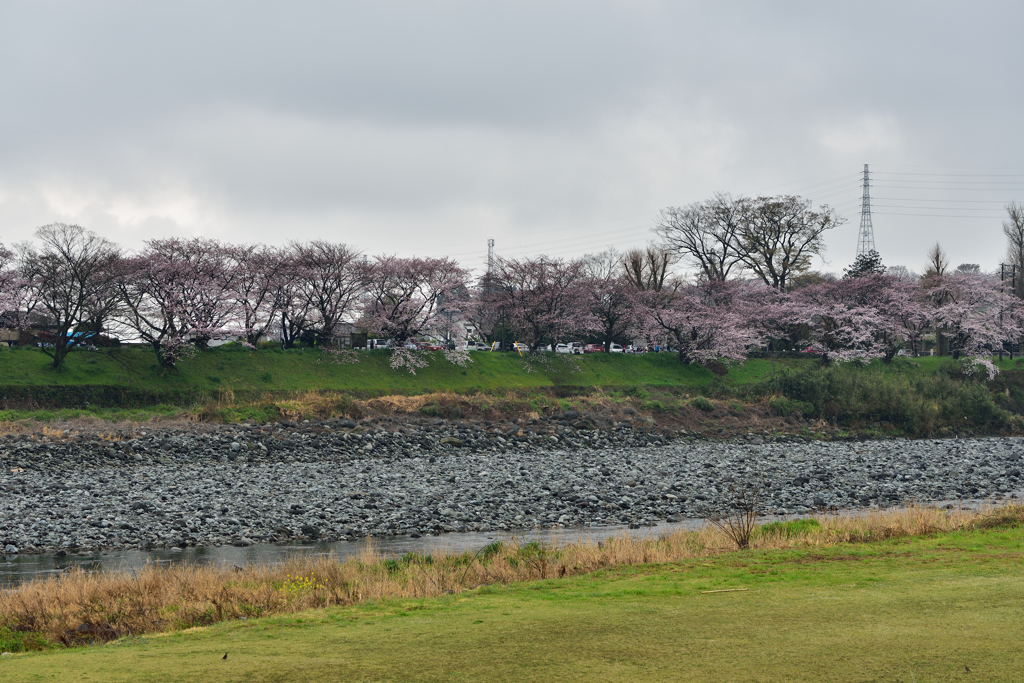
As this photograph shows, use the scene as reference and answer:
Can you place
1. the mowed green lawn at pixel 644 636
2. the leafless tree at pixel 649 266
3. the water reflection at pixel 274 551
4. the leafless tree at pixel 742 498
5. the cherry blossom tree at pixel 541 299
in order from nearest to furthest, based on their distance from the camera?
1. the mowed green lawn at pixel 644 636
2. the water reflection at pixel 274 551
3. the leafless tree at pixel 742 498
4. the cherry blossom tree at pixel 541 299
5. the leafless tree at pixel 649 266

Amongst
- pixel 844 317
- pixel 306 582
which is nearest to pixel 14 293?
pixel 306 582

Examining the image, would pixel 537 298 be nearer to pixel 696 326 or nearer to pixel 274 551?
pixel 696 326

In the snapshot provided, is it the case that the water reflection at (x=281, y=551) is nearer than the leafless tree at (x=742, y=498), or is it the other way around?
the water reflection at (x=281, y=551)

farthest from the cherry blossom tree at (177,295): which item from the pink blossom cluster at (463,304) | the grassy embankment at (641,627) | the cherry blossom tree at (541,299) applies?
the grassy embankment at (641,627)

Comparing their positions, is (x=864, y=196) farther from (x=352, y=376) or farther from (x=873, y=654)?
(x=873, y=654)

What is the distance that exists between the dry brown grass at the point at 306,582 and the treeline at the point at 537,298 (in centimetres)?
4214

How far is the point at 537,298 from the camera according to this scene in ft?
247

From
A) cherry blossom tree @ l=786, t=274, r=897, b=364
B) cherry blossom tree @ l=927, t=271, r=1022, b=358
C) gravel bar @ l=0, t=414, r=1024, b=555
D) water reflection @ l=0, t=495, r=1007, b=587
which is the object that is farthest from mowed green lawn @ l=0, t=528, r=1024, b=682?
cherry blossom tree @ l=927, t=271, r=1022, b=358

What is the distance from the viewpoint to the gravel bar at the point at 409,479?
78.5ft

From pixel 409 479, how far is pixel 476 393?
28.3 meters

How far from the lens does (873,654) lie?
8445 millimetres

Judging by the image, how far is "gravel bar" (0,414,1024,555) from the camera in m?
23.9

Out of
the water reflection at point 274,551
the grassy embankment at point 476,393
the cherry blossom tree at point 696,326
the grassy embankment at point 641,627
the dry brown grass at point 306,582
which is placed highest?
the cherry blossom tree at point 696,326

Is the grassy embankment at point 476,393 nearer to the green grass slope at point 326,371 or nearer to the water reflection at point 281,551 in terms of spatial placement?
the green grass slope at point 326,371
